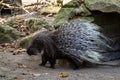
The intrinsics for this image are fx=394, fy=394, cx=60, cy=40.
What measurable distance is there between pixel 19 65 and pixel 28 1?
30.8 ft

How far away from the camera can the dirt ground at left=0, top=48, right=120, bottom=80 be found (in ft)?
20.0

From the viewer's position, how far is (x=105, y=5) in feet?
24.2

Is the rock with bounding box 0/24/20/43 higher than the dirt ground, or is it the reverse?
the rock with bounding box 0/24/20/43

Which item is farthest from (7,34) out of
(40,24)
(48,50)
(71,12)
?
(48,50)

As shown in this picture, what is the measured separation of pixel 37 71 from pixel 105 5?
1863 mm

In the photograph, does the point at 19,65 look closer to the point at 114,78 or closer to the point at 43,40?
the point at 43,40

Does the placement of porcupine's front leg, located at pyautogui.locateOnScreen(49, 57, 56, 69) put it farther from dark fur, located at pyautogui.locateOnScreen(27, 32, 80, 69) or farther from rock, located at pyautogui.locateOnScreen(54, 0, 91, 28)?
rock, located at pyautogui.locateOnScreen(54, 0, 91, 28)

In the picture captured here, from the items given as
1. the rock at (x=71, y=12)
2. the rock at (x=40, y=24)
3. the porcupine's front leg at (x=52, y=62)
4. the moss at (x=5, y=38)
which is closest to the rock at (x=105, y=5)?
the rock at (x=71, y=12)

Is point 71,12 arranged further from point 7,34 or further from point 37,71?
point 7,34

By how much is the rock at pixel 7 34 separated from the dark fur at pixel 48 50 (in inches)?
93.5

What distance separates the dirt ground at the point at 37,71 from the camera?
609 centimetres

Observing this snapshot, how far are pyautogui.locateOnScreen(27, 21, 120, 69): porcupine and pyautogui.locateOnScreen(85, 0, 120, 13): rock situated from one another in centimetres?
49

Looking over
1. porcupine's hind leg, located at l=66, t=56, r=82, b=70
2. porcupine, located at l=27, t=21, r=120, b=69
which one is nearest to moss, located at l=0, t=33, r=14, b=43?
porcupine, located at l=27, t=21, r=120, b=69

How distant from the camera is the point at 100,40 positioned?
724cm
